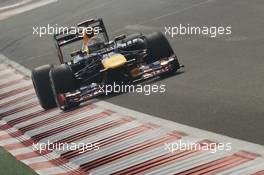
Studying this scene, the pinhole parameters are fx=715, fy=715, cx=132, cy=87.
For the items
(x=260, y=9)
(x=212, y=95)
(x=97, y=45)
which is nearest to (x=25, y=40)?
(x=260, y=9)

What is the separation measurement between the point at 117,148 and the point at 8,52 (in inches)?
815

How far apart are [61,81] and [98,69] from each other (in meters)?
1.07

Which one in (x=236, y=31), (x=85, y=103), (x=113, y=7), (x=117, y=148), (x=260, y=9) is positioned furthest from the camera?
(x=113, y=7)

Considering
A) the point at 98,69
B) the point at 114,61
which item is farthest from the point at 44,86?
the point at 114,61

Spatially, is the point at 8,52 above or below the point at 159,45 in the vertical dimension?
below

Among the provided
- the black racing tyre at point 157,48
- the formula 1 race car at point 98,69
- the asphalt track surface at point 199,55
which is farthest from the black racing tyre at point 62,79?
the black racing tyre at point 157,48

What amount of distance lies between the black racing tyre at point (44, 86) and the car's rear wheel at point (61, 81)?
2.54 ft

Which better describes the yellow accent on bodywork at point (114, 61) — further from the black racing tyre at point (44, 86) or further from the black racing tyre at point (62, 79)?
the black racing tyre at point (44, 86)

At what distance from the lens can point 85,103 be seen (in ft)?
55.5

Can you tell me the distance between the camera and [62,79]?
16281mm

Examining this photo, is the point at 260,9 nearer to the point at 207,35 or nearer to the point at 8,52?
the point at 207,35

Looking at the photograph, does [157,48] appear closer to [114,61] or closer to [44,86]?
[114,61]

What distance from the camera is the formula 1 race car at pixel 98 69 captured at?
16.4m

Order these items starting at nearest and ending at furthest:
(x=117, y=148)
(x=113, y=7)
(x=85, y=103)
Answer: (x=117, y=148) < (x=85, y=103) < (x=113, y=7)
